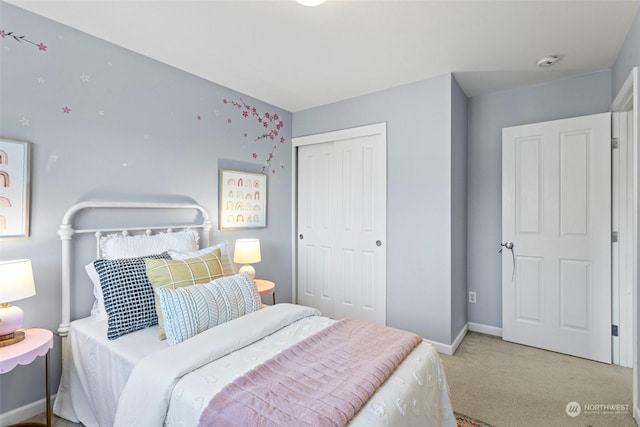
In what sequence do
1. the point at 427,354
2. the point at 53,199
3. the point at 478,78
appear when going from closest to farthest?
1. the point at 427,354
2. the point at 53,199
3. the point at 478,78

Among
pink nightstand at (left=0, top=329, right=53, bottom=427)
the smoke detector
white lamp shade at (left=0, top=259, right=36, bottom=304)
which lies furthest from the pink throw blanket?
the smoke detector

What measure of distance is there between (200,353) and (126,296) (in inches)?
26.2

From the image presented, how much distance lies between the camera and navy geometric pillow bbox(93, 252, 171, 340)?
168cm

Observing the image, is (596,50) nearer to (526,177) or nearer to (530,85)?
(530,85)

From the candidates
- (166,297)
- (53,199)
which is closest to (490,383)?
(166,297)

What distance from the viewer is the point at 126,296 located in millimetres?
1722

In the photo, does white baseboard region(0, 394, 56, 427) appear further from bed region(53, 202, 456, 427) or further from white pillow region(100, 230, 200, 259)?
white pillow region(100, 230, 200, 259)

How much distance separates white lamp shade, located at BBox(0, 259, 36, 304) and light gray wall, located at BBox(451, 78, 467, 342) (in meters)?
2.89

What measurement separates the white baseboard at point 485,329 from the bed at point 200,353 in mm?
1913

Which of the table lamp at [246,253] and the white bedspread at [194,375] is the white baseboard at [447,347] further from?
the table lamp at [246,253]

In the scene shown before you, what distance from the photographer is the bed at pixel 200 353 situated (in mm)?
1136

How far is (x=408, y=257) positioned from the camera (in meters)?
2.91

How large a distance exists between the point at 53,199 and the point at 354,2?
7.16 feet

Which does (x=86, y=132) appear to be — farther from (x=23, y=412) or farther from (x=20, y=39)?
(x=23, y=412)
